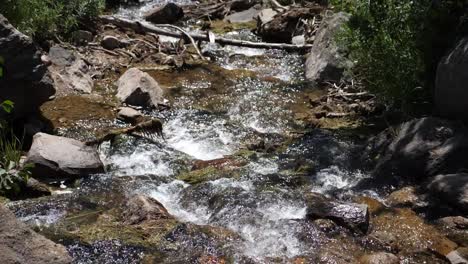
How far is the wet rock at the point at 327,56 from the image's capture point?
11.7 metres

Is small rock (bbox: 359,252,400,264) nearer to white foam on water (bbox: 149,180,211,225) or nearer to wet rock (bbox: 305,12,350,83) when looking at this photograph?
white foam on water (bbox: 149,180,211,225)

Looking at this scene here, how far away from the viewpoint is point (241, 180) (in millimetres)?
8039

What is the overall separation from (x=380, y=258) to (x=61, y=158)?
4.50m

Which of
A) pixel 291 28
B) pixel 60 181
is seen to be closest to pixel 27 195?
pixel 60 181

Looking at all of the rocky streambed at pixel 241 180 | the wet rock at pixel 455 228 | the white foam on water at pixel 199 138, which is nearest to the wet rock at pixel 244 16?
the rocky streambed at pixel 241 180

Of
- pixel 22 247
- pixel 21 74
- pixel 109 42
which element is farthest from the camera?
pixel 109 42

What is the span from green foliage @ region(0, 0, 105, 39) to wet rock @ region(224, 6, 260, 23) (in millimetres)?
4373

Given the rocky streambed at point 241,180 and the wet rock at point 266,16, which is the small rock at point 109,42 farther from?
the wet rock at point 266,16

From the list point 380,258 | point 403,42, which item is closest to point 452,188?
point 380,258

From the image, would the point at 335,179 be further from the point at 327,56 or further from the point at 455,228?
the point at 327,56

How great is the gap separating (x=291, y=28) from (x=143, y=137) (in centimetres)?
676

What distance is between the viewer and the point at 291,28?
14695mm

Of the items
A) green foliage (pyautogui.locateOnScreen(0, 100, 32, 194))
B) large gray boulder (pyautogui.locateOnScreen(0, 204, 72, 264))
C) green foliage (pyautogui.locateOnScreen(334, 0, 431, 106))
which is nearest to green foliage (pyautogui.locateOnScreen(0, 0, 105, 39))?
green foliage (pyautogui.locateOnScreen(0, 100, 32, 194))

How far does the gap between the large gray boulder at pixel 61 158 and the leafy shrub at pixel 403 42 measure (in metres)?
4.67
